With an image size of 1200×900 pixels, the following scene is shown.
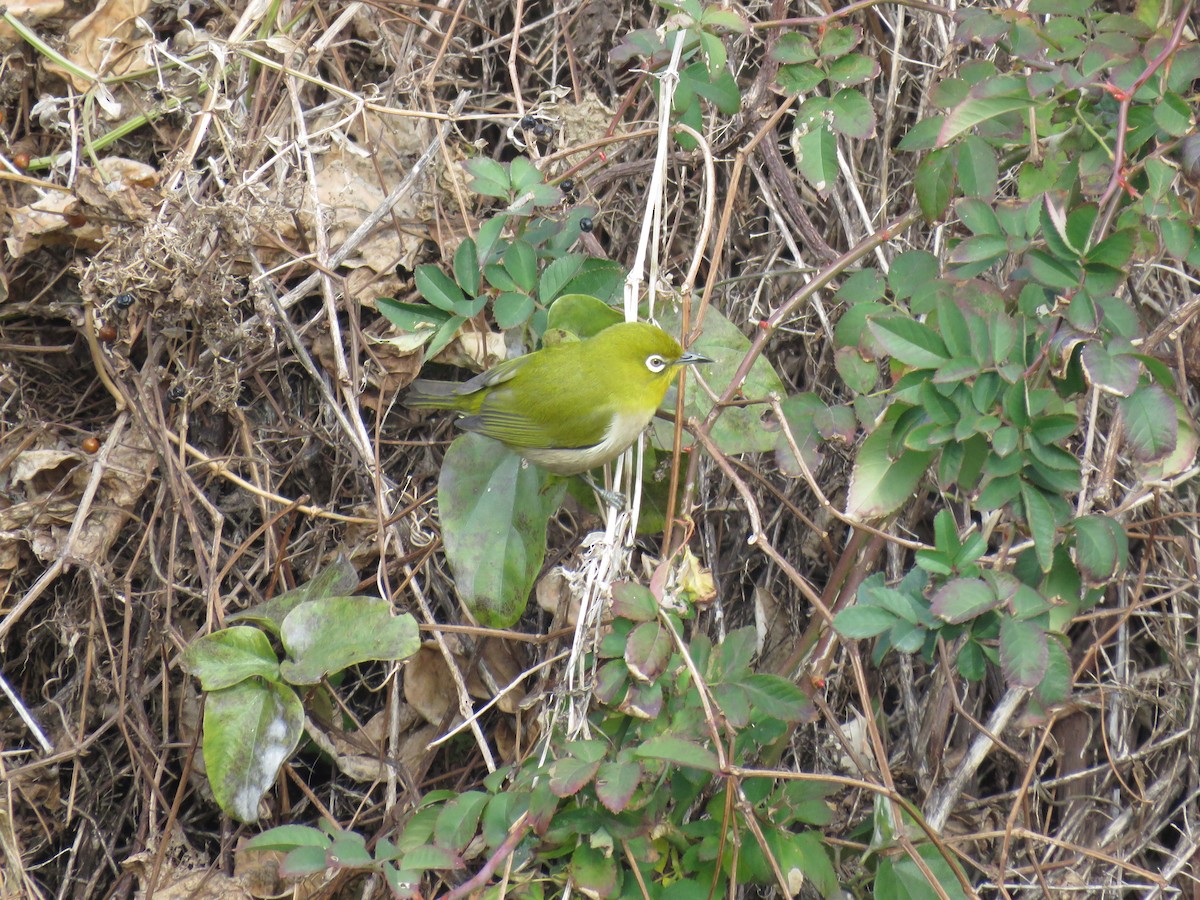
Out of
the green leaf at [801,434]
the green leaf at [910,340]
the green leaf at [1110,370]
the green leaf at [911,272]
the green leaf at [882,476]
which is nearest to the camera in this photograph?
the green leaf at [1110,370]

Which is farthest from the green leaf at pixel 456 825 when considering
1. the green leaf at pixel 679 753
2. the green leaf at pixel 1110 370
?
the green leaf at pixel 1110 370

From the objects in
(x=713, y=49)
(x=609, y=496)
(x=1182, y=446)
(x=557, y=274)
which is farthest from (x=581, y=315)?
(x=1182, y=446)

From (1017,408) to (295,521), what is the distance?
7.28 feet

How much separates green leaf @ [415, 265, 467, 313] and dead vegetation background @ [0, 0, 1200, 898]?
21cm

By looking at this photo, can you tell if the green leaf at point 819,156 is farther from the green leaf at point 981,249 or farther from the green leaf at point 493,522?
the green leaf at point 493,522

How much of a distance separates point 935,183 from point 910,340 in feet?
2.30

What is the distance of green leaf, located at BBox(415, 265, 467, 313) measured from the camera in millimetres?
3129

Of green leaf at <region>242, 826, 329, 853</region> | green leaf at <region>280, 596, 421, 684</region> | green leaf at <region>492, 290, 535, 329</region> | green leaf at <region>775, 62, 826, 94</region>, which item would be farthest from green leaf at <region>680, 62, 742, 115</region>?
green leaf at <region>242, 826, 329, 853</region>

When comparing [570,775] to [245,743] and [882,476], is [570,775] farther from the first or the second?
[245,743]

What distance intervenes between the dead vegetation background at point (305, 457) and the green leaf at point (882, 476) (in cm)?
104

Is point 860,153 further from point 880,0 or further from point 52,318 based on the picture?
point 52,318

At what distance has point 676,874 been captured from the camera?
2629 mm

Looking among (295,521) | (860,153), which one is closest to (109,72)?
(295,521)

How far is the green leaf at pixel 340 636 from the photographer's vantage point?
9.30ft
